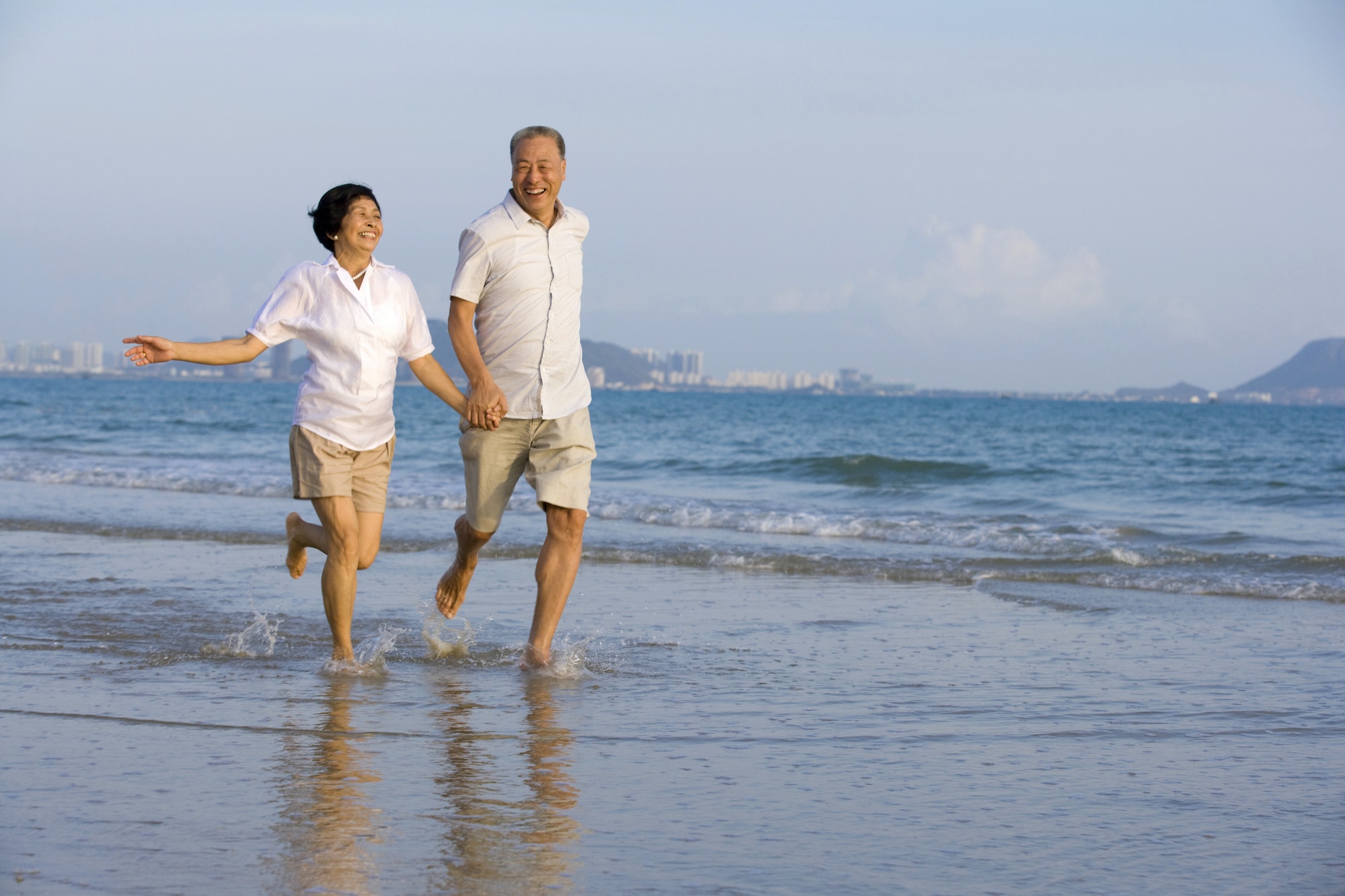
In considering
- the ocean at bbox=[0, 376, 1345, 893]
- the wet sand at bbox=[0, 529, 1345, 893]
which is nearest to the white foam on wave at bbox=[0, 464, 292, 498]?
the ocean at bbox=[0, 376, 1345, 893]

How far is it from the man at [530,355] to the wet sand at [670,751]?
2.14 ft

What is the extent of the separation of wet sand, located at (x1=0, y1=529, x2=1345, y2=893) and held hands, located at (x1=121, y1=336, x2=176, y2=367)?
3.85ft

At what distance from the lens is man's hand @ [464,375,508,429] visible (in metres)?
4.65

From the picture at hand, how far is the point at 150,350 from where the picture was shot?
13.4ft

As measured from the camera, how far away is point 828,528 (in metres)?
11.2

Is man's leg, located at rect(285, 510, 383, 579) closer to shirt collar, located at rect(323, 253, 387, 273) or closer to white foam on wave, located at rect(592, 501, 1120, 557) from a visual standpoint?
shirt collar, located at rect(323, 253, 387, 273)

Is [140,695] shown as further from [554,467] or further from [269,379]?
[269,379]

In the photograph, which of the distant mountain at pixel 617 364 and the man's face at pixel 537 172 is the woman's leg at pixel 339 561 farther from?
the distant mountain at pixel 617 364

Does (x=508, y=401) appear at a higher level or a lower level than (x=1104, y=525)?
higher

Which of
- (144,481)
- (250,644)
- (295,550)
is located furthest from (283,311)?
(144,481)

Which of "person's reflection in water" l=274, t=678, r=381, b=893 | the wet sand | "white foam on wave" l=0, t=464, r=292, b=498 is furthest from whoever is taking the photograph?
"white foam on wave" l=0, t=464, r=292, b=498

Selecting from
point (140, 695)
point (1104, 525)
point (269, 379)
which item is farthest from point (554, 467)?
point (269, 379)

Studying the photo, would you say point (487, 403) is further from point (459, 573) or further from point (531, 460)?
point (459, 573)

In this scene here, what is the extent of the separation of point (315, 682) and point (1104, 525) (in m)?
9.13
